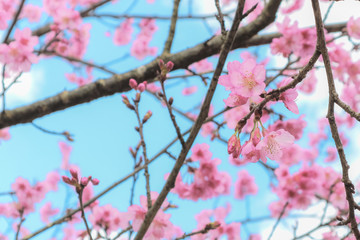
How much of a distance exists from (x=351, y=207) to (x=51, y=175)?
472 centimetres

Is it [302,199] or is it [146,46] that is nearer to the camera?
[302,199]

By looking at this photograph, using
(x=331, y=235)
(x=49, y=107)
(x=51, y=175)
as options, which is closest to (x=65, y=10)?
(x=49, y=107)

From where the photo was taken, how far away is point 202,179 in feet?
7.25

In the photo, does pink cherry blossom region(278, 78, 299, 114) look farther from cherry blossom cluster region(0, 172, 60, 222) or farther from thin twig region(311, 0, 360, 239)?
cherry blossom cluster region(0, 172, 60, 222)

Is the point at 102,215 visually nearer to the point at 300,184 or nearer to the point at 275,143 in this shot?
the point at 300,184

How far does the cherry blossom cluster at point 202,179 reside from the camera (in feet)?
7.25

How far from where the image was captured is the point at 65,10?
3262 millimetres

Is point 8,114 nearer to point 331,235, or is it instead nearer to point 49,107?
point 49,107

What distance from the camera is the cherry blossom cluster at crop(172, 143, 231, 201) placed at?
87.0 inches

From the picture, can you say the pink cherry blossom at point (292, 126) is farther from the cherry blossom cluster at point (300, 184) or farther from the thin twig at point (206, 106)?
the thin twig at point (206, 106)

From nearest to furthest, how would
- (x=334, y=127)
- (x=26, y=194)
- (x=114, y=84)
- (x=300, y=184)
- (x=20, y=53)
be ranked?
(x=334, y=127) → (x=114, y=84) → (x=20, y=53) → (x=300, y=184) → (x=26, y=194)

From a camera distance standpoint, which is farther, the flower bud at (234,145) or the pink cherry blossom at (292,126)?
the pink cherry blossom at (292,126)

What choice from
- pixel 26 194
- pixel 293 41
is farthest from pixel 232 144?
pixel 26 194

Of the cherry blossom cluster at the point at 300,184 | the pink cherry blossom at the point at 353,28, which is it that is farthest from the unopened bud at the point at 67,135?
the pink cherry blossom at the point at 353,28
